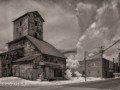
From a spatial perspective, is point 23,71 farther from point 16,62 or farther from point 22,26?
point 22,26

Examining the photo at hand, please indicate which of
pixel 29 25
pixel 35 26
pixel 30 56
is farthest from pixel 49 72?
pixel 35 26

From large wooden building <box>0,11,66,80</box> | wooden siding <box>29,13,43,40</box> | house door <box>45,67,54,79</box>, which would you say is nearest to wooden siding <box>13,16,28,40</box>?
large wooden building <box>0,11,66,80</box>

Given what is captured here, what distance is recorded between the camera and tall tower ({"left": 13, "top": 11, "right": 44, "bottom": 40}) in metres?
45.5

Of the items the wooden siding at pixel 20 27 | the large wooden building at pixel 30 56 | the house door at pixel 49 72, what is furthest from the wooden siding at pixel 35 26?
the house door at pixel 49 72

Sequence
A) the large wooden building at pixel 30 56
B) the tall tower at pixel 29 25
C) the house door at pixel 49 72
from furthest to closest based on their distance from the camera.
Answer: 1. the tall tower at pixel 29 25
2. the large wooden building at pixel 30 56
3. the house door at pixel 49 72

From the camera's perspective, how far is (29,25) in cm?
4541

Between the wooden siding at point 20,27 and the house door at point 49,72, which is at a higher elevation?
the wooden siding at point 20,27

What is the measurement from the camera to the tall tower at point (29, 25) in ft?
149

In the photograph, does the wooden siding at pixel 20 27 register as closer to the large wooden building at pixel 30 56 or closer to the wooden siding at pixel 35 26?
the large wooden building at pixel 30 56

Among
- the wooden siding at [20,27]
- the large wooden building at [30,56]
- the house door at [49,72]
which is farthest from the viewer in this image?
the wooden siding at [20,27]

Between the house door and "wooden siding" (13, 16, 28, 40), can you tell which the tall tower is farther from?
the house door

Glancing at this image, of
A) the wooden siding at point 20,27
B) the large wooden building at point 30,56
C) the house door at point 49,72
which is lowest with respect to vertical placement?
the house door at point 49,72

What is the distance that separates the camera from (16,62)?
39188mm

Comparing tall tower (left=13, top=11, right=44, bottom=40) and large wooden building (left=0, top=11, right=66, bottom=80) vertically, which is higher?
tall tower (left=13, top=11, right=44, bottom=40)
